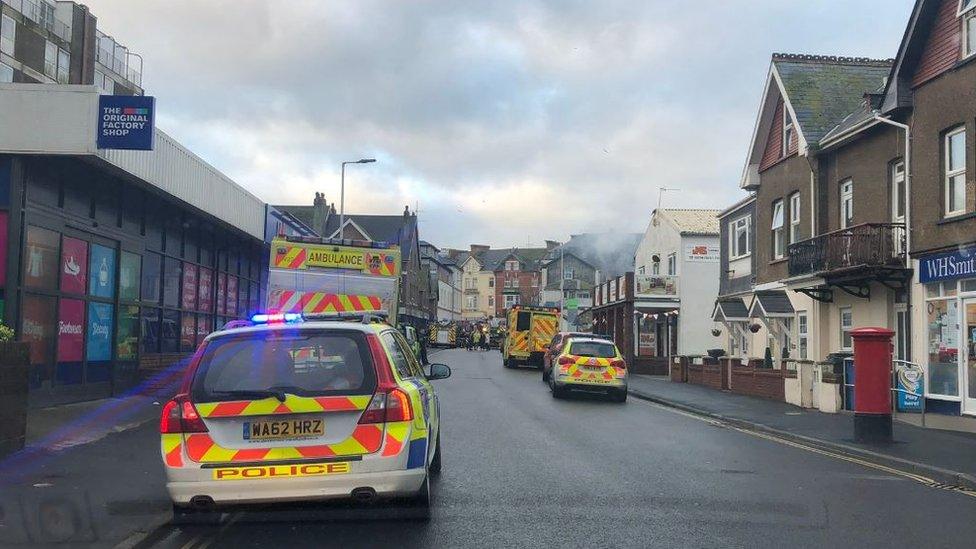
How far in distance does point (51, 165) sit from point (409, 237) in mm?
65145

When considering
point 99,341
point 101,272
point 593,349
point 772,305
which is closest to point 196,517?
point 99,341

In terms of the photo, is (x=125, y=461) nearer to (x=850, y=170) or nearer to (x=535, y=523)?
(x=535, y=523)

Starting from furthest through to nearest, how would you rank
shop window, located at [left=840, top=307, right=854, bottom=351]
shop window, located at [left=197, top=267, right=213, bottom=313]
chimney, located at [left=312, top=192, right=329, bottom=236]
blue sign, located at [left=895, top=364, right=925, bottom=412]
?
chimney, located at [left=312, top=192, right=329, bottom=236], shop window, located at [left=197, top=267, right=213, bottom=313], shop window, located at [left=840, top=307, right=854, bottom=351], blue sign, located at [left=895, top=364, right=925, bottom=412]

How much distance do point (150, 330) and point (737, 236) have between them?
19.7 meters

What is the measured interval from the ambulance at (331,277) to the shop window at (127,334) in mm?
3509

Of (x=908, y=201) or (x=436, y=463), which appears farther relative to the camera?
(x=908, y=201)

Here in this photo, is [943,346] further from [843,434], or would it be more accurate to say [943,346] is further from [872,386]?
[872,386]

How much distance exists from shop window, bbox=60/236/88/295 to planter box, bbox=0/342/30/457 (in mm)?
5023

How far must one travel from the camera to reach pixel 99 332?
1605 centimetres

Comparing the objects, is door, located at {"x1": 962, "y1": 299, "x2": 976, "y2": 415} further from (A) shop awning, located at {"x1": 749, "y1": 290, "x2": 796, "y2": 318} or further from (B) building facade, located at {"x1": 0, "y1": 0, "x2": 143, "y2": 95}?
(B) building facade, located at {"x1": 0, "y1": 0, "x2": 143, "y2": 95}

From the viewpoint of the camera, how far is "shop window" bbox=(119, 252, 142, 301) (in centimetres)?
1703

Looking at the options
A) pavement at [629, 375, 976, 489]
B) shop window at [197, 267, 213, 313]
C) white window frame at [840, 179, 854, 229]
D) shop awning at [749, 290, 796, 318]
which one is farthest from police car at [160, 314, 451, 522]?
shop awning at [749, 290, 796, 318]

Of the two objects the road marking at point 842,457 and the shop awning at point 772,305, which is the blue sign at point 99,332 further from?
the shop awning at point 772,305

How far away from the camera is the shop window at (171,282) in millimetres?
19589
